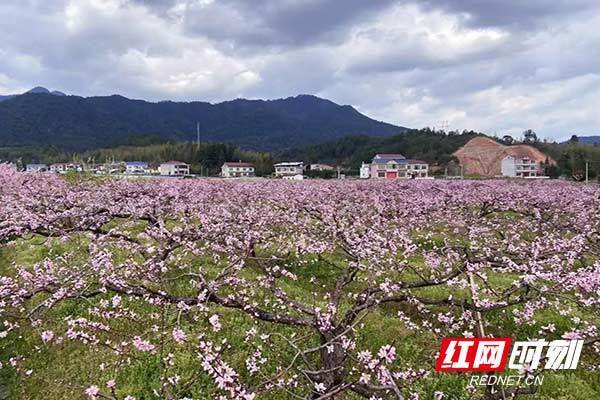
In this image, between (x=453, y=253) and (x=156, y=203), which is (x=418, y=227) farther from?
(x=156, y=203)

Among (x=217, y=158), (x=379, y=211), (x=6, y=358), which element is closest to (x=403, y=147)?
(x=217, y=158)

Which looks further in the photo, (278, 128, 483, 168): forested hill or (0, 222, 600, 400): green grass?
(278, 128, 483, 168): forested hill

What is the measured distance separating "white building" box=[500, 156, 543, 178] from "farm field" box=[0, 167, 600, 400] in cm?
10503

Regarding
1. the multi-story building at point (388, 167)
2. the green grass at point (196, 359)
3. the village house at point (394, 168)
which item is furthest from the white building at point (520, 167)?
the green grass at point (196, 359)

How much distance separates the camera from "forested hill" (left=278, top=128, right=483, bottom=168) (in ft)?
444

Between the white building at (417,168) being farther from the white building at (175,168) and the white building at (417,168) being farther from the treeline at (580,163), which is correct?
the white building at (175,168)

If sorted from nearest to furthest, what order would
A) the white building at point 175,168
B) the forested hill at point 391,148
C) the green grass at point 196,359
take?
the green grass at point 196,359
the white building at point 175,168
the forested hill at point 391,148

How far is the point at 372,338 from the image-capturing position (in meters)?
9.20

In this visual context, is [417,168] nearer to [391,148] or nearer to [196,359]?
[391,148]

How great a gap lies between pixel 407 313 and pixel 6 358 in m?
8.97

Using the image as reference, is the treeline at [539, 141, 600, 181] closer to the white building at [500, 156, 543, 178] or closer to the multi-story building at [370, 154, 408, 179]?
the white building at [500, 156, 543, 178]

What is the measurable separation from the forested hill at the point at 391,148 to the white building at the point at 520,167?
Answer: 1714 cm

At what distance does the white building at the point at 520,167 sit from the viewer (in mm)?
109863

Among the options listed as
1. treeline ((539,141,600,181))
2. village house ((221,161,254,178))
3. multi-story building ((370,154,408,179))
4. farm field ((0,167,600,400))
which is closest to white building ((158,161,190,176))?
village house ((221,161,254,178))
